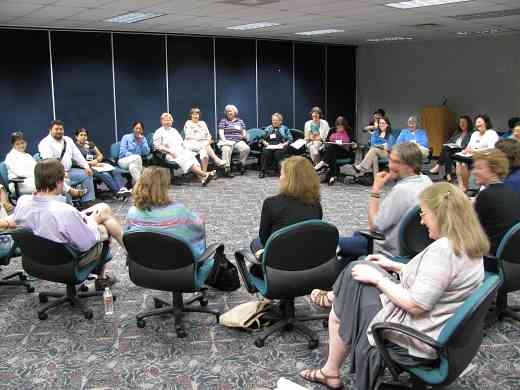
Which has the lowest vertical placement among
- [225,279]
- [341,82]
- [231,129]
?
[225,279]

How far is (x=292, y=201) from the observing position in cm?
368

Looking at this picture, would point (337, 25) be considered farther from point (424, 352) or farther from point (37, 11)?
point (424, 352)

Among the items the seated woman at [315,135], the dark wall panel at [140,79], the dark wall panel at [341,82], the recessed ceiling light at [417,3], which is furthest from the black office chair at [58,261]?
the dark wall panel at [341,82]

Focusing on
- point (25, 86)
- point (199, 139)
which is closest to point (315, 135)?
point (199, 139)

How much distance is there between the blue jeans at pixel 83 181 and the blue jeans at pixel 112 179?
0.85ft

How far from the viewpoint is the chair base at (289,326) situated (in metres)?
3.63

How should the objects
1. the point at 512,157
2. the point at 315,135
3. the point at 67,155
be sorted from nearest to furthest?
the point at 512,157 < the point at 67,155 < the point at 315,135

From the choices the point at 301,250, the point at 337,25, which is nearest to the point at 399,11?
the point at 337,25

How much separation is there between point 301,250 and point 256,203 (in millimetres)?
4638

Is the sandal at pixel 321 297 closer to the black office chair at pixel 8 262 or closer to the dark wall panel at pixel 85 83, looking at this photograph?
the black office chair at pixel 8 262

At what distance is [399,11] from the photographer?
7867 millimetres

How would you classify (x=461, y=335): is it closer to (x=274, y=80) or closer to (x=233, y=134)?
(x=233, y=134)

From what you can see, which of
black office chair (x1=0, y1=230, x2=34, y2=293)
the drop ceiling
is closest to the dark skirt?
black office chair (x1=0, y1=230, x2=34, y2=293)

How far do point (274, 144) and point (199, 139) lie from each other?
143cm
